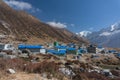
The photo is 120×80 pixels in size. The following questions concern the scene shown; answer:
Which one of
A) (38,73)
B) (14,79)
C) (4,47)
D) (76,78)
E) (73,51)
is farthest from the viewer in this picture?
(73,51)

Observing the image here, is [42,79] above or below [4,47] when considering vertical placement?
below

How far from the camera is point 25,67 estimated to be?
36.7 feet

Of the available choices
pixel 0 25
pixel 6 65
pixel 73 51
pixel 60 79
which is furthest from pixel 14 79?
pixel 0 25

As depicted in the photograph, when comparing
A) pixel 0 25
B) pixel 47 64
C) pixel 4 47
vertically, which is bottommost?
pixel 47 64

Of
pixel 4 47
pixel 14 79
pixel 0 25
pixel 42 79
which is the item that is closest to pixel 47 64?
pixel 42 79

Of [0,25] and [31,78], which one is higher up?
[0,25]

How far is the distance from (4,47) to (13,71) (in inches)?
2536

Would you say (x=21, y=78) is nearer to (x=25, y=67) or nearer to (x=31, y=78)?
(x=31, y=78)

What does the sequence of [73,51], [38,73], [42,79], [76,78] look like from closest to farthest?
[42,79]
[38,73]
[76,78]
[73,51]

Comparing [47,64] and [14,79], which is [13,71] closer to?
[14,79]

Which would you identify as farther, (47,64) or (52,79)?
(47,64)

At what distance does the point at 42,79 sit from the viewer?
1001 cm

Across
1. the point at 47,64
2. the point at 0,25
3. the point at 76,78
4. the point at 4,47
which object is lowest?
the point at 76,78

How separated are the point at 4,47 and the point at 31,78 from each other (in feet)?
213
